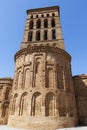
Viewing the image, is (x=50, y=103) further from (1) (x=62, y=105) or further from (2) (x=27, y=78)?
(2) (x=27, y=78)

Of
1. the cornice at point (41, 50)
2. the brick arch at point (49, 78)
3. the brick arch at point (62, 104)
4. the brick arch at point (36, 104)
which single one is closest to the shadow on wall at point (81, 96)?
the brick arch at point (62, 104)

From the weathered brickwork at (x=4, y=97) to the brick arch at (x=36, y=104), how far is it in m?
6.21

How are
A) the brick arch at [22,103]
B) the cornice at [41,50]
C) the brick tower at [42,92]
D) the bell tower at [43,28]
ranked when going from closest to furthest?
the brick tower at [42,92], the brick arch at [22,103], the cornice at [41,50], the bell tower at [43,28]

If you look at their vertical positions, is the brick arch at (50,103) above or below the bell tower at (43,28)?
below

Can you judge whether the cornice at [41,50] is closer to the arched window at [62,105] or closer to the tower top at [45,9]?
the arched window at [62,105]

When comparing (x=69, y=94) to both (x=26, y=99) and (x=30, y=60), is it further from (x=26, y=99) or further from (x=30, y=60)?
(x=30, y=60)

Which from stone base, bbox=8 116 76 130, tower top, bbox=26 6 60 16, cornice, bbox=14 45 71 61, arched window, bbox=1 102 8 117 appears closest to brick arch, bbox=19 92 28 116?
stone base, bbox=8 116 76 130

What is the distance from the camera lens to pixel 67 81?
1556cm

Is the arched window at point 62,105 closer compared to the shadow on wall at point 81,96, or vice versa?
the arched window at point 62,105

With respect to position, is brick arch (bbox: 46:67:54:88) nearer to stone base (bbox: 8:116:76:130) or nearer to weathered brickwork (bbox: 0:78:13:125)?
stone base (bbox: 8:116:76:130)

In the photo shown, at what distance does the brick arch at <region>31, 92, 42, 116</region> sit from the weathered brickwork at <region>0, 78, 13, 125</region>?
6211 millimetres

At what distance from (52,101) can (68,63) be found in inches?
244

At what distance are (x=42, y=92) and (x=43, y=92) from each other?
105 millimetres

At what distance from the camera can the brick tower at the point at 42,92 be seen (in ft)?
40.5
